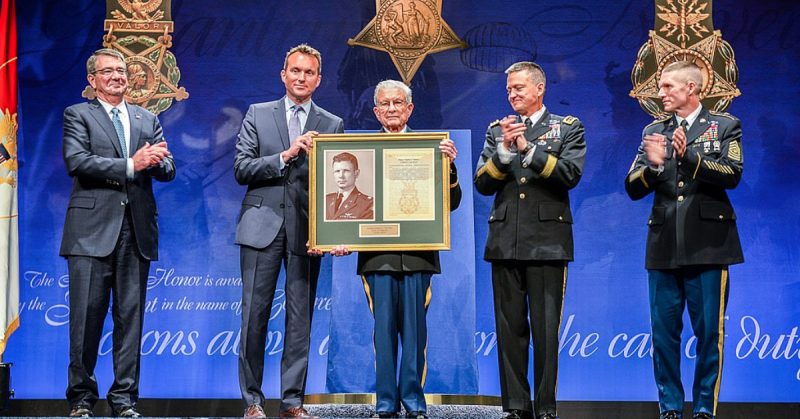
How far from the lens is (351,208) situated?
4797mm

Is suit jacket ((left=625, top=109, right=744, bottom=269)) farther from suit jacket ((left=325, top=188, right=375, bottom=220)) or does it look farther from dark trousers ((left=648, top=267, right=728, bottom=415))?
suit jacket ((left=325, top=188, right=375, bottom=220))

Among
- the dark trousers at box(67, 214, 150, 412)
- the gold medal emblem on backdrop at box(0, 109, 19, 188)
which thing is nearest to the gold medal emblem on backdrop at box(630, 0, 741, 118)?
the dark trousers at box(67, 214, 150, 412)

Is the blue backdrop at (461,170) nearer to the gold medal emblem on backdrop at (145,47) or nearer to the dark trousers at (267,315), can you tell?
the gold medal emblem on backdrop at (145,47)

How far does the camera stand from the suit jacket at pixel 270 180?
4785 mm

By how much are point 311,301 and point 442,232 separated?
2.48ft

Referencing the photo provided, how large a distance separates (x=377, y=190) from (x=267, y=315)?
836mm

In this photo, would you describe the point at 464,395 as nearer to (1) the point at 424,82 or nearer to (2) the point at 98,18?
(1) the point at 424,82

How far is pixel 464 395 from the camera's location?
19.9 feet

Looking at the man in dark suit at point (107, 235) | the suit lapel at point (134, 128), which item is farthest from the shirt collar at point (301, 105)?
the suit lapel at point (134, 128)

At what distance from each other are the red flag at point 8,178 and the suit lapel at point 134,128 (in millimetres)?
1657

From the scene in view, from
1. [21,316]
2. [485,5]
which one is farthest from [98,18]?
[485,5]

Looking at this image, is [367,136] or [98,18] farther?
[98,18]

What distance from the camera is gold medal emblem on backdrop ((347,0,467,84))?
672cm

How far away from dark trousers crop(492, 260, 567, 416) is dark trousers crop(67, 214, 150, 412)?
6.04 feet
